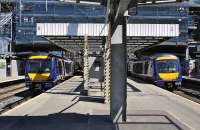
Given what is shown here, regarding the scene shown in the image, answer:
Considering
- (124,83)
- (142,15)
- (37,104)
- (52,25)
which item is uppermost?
(142,15)

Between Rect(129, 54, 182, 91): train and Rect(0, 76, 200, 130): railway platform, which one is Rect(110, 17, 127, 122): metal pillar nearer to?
Rect(0, 76, 200, 130): railway platform

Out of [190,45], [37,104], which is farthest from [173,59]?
[190,45]

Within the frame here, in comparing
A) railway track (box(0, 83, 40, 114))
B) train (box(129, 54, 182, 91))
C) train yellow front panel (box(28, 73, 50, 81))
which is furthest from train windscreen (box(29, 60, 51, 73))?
train (box(129, 54, 182, 91))

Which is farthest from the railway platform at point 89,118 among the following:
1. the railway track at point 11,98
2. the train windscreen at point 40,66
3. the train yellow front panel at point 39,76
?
the train windscreen at point 40,66

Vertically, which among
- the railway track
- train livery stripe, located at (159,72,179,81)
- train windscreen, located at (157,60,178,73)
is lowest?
the railway track

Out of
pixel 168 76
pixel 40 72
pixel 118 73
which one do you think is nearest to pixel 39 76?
pixel 40 72

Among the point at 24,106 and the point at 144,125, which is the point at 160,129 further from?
the point at 24,106

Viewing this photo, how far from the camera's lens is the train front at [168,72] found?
124ft

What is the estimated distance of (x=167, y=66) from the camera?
38.2 metres

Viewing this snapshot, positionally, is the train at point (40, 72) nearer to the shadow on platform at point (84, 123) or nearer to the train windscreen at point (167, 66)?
the train windscreen at point (167, 66)

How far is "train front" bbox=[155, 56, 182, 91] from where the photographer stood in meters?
37.9

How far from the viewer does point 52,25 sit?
99.0 feet

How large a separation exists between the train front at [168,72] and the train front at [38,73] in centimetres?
901

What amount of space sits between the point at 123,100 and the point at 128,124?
108cm
